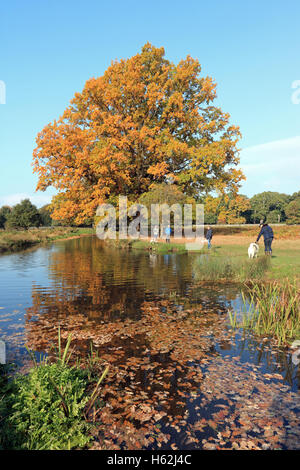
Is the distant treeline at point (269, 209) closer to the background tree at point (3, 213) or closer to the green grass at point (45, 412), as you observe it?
the background tree at point (3, 213)

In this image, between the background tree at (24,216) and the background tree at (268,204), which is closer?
the background tree at (24,216)

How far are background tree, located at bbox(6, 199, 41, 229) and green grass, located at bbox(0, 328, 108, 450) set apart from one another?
67826 mm

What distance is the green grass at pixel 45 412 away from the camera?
4117 mm

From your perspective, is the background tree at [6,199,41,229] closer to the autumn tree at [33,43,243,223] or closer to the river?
the autumn tree at [33,43,243,223]

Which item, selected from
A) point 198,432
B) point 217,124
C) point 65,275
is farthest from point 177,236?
point 198,432

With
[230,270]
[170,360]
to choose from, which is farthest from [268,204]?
[170,360]

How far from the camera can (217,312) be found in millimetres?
10445

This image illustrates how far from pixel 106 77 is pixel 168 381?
119ft

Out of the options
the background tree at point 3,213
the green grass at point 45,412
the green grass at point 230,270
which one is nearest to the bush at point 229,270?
the green grass at point 230,270


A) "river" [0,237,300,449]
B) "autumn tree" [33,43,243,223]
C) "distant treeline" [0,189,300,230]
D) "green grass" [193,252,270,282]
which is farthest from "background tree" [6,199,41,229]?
"green grass" [193,252,270,282]

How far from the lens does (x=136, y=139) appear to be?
105 ft

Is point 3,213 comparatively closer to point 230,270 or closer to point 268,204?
point 230,270

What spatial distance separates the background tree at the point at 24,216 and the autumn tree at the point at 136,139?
121 ft
